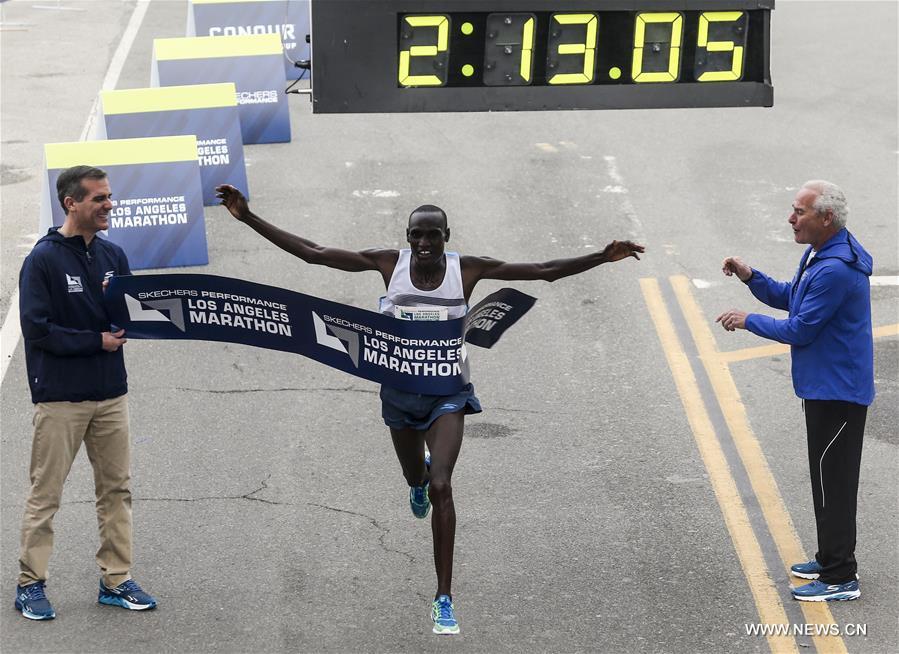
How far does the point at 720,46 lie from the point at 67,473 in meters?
4.95

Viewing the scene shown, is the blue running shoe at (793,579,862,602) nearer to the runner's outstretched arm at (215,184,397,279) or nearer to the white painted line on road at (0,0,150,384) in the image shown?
the runner's outstretched arm at (215,184,397,279)

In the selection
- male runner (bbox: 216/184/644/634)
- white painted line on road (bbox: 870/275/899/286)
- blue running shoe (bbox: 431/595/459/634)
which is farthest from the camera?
white painted line on road (bbox: 870/275/899/286)

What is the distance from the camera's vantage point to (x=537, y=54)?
9094mm

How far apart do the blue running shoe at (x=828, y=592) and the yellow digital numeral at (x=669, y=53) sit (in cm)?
343

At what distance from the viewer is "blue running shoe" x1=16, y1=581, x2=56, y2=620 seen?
753 centimetres

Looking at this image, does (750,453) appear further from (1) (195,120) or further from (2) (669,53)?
(1) (195,120)

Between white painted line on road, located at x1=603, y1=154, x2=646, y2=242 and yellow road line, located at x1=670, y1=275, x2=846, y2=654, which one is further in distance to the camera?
white painted line on road, located at x1=603, y1=154, x2=646, y2=242

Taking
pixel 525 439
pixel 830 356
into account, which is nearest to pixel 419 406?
pixel 830 356

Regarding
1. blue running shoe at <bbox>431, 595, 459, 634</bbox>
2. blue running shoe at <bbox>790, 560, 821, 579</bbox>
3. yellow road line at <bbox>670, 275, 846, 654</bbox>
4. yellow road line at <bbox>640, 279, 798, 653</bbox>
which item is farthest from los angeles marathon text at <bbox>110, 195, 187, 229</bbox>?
blue running shoe at <bbox>790, 560, 821, 579</bbox>

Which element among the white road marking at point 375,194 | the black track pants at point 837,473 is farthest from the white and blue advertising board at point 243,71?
the black track pants at point 837,473

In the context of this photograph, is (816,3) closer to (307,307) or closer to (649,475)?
(649,475)

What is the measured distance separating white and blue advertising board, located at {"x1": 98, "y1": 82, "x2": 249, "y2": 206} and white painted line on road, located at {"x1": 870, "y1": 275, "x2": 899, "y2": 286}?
670cm

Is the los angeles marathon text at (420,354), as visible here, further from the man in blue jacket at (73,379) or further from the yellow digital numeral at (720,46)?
the yellow digital numeral at (720,46)

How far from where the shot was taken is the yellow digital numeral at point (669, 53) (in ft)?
29.9
